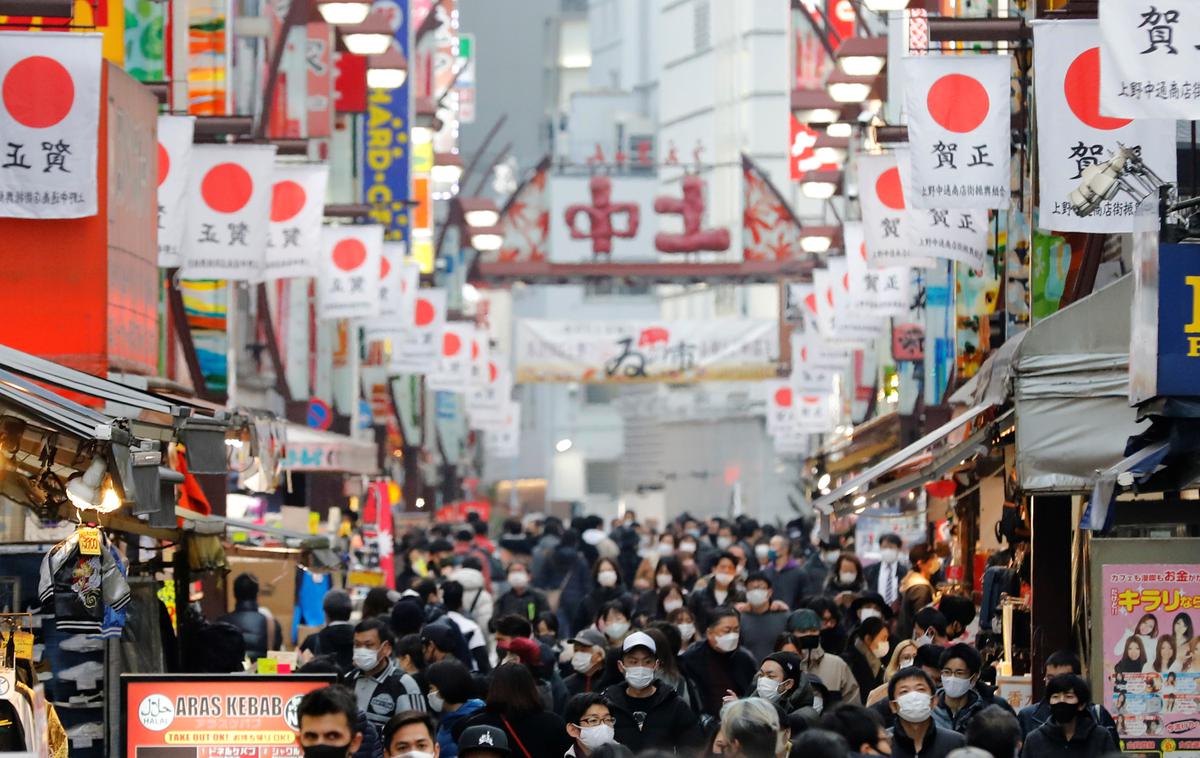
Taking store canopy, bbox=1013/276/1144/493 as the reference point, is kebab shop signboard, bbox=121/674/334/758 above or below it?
below

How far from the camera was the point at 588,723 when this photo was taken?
1044 cm

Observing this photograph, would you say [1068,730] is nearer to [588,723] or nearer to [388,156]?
[588,723]

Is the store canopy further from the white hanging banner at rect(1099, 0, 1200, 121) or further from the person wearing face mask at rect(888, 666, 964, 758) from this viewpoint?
the person wearing face mask at rect(888, 666, 964, 758)

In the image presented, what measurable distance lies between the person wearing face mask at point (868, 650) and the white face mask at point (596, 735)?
4.65 m

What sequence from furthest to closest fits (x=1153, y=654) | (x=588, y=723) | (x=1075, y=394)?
(x=1075, y=394) < (x=1153, y=654) < (x=588, y=723)

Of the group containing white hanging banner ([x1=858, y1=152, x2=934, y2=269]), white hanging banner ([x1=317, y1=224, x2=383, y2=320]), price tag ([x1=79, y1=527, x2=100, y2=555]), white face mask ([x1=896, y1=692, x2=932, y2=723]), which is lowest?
white face mask ([x1=896, y1=692, x2=932, y2=723])

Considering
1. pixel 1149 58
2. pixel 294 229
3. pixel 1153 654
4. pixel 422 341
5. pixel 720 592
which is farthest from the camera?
pixel 422 341

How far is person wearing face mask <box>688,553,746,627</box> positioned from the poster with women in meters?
5.75

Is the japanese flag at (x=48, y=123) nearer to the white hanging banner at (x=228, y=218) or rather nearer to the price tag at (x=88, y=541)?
the price tag at (x=88, y=541)

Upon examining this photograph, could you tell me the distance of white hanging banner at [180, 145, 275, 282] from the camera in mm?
20656

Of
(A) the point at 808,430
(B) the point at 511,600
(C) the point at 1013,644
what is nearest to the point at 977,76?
(C) the point at 1013,644

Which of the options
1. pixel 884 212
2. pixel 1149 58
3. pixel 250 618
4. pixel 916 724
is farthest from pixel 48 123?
pixel 884 212

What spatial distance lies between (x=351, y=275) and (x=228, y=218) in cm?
963

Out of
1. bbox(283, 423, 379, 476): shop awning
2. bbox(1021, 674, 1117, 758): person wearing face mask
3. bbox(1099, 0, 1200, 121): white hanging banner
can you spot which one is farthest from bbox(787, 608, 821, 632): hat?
bbox(283, 423, 379, 476): shop awning
